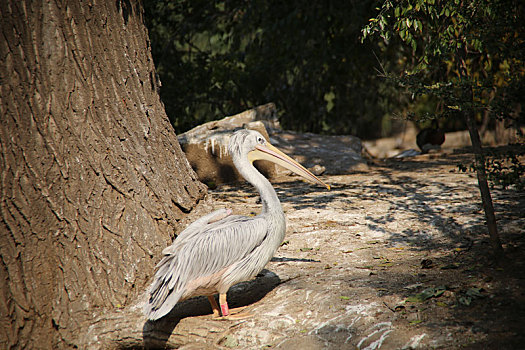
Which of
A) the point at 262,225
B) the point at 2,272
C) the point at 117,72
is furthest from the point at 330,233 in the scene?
the point at 2,272

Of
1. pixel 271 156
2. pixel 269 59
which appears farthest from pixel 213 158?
pixel 269 59

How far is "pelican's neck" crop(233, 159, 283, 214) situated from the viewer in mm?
3465

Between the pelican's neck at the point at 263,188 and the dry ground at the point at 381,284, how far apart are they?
0.55 metres

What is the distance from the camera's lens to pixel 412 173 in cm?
669

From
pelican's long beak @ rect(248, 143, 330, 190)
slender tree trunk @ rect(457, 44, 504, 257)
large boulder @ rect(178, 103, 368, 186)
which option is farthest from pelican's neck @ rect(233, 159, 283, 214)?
large boulder @ rect(178, 103, 368, 186)

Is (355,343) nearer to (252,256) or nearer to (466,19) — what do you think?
(252,256)

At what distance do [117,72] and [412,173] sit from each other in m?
4.46

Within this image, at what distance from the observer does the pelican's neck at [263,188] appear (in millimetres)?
3465

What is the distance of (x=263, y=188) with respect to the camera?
11.5 ft

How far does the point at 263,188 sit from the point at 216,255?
2.02 ft

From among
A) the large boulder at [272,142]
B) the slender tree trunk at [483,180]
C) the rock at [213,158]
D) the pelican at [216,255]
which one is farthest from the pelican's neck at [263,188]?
the rock at [213,158]

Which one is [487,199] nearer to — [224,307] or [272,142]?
[224,307]

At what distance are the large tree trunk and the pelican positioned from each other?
0.41 m

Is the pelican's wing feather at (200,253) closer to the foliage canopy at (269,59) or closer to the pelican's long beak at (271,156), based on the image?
the pelican's long beak at (271,156)
